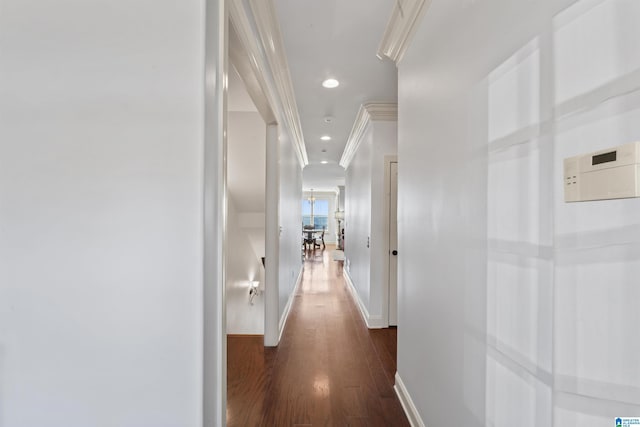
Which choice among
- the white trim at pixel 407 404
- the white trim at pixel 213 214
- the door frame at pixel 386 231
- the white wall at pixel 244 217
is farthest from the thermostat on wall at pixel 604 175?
the white wall at pixel 244 217

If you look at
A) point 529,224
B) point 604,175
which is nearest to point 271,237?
point 529,224

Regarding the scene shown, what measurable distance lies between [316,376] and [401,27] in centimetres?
273

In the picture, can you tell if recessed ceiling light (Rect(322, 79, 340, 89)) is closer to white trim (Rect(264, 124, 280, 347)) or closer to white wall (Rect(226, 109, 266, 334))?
white trim (Rect(264, 124, 280, 347))

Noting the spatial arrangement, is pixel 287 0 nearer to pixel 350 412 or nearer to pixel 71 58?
pixel 71 58

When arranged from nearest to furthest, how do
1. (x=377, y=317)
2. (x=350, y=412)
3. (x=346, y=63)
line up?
(x=350, y=412)
(x=346, y=63)
(x=377, y=317)

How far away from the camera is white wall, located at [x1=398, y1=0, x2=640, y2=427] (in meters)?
0.64

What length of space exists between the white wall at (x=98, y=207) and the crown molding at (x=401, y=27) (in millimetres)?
1371

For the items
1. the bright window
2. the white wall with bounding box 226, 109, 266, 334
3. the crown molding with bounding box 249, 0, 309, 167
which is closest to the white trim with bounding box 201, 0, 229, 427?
the crown molding with bounding box 249, 0, 309, 167

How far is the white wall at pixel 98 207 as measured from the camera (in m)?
0.96

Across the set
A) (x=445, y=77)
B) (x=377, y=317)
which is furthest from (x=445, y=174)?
(x=377, y=317)

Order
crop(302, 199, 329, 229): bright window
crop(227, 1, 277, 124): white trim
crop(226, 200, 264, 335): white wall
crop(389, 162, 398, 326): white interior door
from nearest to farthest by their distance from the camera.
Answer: crop(227, 1, 277, 124): white trim < crop(389, 162, 398, 326): white interior door < crop(226, 200, 264, 335): white wall < crop(302, 199, 329, 229): bright window

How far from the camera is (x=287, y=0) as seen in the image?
1.82 m

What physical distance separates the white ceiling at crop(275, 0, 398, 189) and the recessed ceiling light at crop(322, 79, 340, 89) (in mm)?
46

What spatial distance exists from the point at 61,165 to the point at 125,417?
0.87 metres
